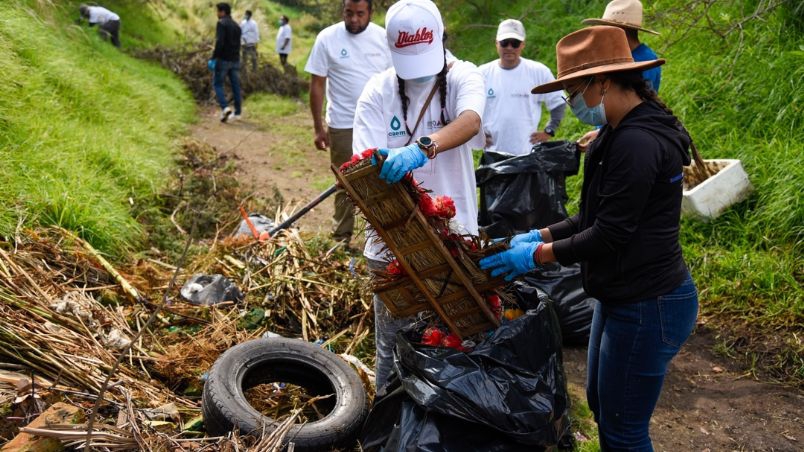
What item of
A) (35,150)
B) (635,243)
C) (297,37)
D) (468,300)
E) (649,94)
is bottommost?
(297,37)

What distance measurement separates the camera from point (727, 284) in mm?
Answer: 4984

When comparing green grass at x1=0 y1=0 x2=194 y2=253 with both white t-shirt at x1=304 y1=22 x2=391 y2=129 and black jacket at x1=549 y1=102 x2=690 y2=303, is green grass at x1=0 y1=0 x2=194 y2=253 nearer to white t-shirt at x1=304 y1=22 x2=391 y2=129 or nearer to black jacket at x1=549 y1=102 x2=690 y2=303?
white t-shirt at x1=304 y1=22 x2=391 y2=129

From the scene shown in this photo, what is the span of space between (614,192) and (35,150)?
551 cm

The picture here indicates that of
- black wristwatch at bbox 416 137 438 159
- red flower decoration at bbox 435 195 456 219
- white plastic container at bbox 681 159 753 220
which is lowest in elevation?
white plastic container at bbox 681 159 753 220

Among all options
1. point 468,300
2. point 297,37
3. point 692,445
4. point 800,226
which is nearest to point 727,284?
point 800,226

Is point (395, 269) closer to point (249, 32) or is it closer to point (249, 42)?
point (249, 42)

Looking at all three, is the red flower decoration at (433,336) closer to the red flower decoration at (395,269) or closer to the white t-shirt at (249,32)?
the red flower decoration at (395,269)

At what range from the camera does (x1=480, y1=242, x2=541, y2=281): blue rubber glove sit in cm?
252

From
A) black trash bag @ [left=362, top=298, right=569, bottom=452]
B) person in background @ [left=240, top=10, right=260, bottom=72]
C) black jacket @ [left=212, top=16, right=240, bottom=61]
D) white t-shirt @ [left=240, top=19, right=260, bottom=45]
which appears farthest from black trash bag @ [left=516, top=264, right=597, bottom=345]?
white t-shirt @ [left=240, top=19, right=260, bottom=45]

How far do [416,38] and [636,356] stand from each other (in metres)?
1.58

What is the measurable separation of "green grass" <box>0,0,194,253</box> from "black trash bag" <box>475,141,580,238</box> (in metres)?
3.06

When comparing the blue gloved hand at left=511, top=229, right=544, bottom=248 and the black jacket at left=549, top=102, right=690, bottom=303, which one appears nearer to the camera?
the black jacket at left=549, top=102, right=690, bottom=303

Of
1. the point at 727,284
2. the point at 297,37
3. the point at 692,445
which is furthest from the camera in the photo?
the point at 297,37

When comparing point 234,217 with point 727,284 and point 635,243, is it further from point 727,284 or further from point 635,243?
point 635,243
